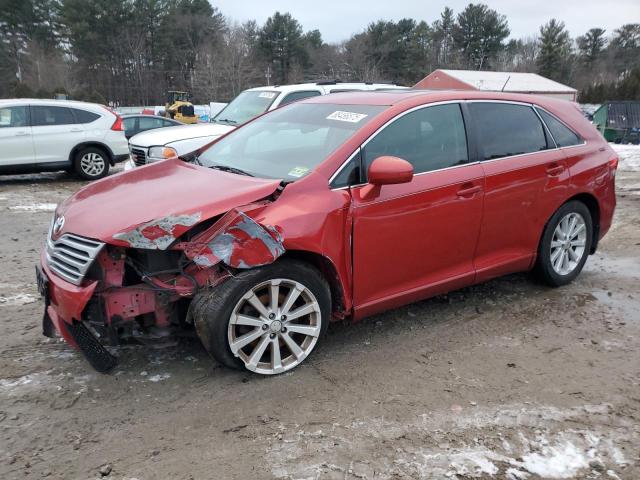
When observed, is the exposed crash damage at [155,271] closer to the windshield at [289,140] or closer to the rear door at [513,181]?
the windshield at [289,140]

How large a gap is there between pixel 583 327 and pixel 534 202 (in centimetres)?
106

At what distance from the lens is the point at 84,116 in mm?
11133

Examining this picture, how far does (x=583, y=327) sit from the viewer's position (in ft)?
13.6

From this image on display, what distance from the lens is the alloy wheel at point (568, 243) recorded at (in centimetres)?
472

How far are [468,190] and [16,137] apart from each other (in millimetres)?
9649

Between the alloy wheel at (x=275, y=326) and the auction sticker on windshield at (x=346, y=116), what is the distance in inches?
51.5

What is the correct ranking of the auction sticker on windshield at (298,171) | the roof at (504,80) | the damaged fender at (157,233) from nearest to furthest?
the damaged fender at (157,233), the auction sticker on windshield at (298,171), the roof at (504,80)

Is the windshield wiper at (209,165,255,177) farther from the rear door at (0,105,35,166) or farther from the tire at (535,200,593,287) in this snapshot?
the rear door at (0,105,35,166)

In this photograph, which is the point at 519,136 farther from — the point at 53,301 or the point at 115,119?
the point at 115,119

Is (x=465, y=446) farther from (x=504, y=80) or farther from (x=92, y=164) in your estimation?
(x=504, y=80)

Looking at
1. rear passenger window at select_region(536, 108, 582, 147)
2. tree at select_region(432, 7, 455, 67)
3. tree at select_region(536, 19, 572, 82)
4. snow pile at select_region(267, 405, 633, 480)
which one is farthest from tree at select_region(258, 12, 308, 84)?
snow pile at select_region(267, 405, 633, 480)

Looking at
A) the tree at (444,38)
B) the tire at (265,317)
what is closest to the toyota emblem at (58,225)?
the tire at (265,317)

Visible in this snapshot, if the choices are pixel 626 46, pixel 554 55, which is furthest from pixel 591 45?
pixel 554 55

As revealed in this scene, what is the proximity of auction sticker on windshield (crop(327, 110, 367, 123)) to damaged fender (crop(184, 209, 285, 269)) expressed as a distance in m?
1.18
